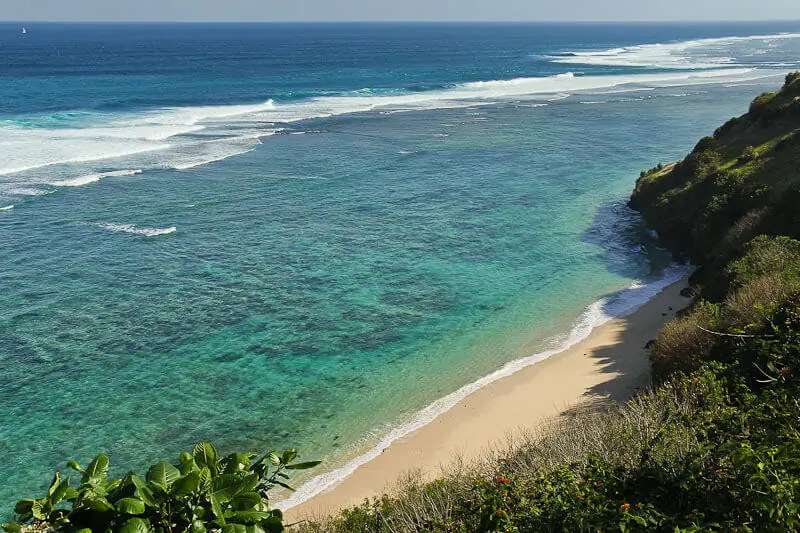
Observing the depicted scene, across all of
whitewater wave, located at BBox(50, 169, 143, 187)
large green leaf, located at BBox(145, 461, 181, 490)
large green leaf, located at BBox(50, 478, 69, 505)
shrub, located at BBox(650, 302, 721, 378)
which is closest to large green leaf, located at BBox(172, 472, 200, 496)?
large green leaf, located at BBox(145, 461, 181, 490)

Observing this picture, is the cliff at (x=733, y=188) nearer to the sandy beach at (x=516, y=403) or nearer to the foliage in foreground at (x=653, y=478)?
the sandy beach at (x=516, y=403)

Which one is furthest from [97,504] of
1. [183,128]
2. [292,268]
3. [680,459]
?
[183,128]

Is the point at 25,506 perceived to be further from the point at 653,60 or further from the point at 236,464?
the point at 653,60

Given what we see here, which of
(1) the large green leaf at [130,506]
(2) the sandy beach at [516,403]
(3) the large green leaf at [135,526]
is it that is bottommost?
(2) the sandy beach at [516,403]

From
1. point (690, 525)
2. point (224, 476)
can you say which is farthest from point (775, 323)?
point (224, 476)

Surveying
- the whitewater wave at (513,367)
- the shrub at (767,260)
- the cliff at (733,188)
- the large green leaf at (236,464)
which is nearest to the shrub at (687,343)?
the shrub at (767,260)

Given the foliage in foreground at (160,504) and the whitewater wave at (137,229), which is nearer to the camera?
the foliage in foreground at (160,504)
